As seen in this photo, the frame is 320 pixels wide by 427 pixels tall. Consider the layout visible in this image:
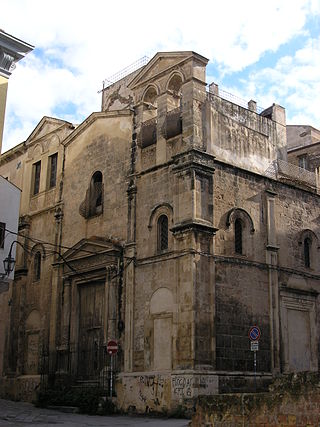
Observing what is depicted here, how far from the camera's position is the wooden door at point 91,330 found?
23.9m

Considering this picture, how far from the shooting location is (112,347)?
21.5 metres

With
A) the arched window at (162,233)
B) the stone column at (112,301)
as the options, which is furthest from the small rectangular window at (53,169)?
the arched window at (162,233)

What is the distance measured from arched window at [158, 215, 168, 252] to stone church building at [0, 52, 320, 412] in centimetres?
4

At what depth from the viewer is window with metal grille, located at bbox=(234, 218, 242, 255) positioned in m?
22.3

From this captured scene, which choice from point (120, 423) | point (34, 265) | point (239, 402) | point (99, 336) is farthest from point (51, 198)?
point (239, 402)

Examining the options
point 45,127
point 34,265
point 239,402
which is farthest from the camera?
point 45,127

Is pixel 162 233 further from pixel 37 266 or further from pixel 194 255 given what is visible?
pixel 37 266

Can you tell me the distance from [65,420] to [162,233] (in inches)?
278

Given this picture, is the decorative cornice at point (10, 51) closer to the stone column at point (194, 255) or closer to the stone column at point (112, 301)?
the stone column at point (194, 255)

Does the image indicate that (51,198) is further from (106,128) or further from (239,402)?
(239,402)

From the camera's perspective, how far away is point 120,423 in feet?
60.1

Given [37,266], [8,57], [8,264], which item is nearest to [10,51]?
[8,57]

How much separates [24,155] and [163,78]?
426 inches

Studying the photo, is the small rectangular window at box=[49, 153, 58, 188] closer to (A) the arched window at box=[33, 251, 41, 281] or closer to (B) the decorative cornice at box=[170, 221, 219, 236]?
(A) the arched window at box=[33, 251, 41, 281]
